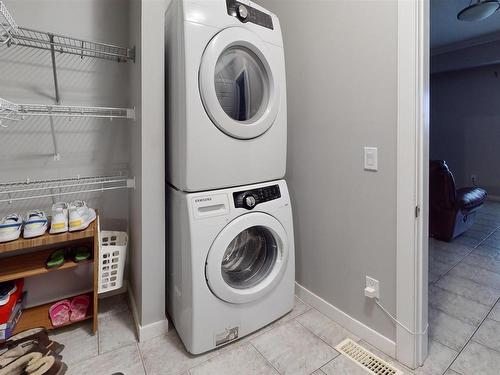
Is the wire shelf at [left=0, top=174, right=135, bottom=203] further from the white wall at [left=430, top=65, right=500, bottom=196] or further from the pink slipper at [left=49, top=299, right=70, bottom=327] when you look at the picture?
the white wall at [left=430, top=65, right=500, bottom=196]

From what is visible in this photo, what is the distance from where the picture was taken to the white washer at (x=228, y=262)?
1.34 m

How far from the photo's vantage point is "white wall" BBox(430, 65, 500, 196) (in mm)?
4914

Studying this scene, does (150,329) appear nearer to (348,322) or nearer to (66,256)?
(66,256)

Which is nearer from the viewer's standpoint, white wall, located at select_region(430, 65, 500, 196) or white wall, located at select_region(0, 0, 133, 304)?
white wall, located at select_region(0, 0, 133, 304)

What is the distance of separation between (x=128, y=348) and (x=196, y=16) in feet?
5.47

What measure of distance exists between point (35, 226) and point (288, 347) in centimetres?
141

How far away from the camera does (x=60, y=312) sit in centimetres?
159

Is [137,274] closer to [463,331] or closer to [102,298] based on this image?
[102,298]

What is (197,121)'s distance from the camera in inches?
51.3

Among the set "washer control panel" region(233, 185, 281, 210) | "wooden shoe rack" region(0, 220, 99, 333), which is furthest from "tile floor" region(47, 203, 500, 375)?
"washer control panel" region(233, 185, 281, 210)

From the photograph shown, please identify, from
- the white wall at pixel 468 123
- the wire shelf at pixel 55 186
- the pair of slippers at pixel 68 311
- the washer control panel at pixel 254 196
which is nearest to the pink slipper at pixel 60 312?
the pair of slippers at pixel 68 311

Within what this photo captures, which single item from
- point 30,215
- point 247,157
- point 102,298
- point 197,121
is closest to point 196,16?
point 197,121

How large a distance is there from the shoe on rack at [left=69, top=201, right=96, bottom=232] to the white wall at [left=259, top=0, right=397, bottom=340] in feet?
4.08

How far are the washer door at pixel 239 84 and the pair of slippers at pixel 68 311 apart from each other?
52.2 inches
